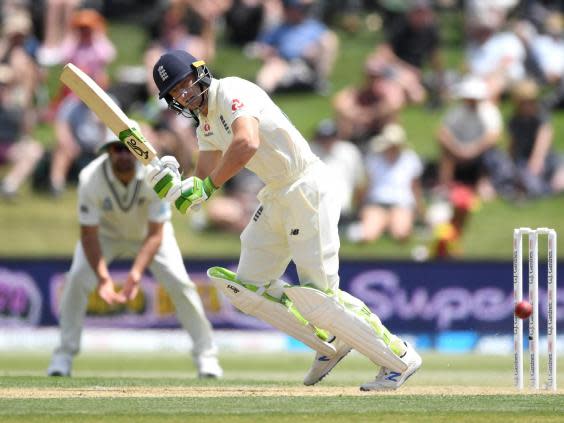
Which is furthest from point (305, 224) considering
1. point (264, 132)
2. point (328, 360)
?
point (328, 360)

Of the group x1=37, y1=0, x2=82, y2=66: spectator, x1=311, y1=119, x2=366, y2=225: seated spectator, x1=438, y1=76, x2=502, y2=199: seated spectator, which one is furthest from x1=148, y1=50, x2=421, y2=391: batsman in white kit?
x1=37, y1=0, x2=82, y2=66: spectator

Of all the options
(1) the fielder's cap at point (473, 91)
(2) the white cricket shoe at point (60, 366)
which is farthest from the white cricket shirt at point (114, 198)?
(1) the fielder's cap at point (473, 91)

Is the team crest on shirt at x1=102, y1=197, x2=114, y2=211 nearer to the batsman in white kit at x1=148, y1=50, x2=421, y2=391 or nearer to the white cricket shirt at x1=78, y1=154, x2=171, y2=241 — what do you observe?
the white cricket shirt at x1=78, y1=154, x2=171, y2=241

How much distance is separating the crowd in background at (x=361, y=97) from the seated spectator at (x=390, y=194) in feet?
0.04

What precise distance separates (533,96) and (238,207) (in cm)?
327

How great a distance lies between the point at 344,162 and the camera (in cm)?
1370

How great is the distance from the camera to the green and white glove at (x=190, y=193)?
649 cm

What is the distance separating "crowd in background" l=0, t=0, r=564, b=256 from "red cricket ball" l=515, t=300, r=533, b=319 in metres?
5.29

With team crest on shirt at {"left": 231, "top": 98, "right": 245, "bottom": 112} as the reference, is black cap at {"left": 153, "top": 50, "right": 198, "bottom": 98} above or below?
above

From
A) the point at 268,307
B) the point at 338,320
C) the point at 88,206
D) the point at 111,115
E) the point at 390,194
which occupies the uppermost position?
the point at 390,194

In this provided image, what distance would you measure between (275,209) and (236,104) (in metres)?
0.64

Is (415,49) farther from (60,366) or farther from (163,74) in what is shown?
(163,74)

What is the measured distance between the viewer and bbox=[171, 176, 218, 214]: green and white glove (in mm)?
6488

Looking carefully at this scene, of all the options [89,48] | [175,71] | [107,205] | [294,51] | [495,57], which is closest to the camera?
[175,71]
